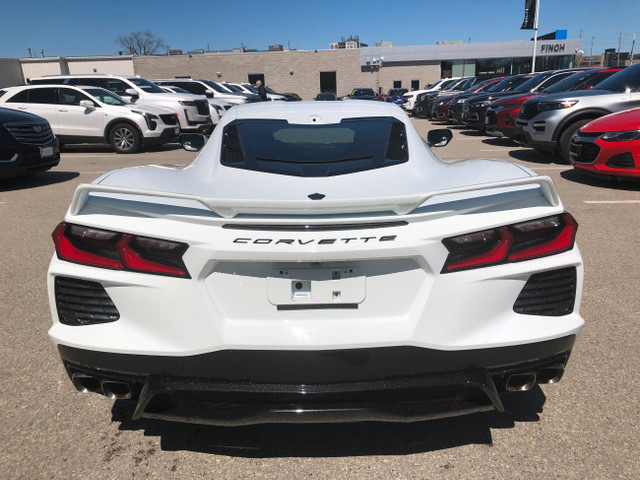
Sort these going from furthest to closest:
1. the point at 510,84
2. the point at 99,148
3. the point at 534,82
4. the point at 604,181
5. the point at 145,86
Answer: the point at 510,84, the point at 145,86, the point at 99,148, the point at 534,82, the point at 604,181

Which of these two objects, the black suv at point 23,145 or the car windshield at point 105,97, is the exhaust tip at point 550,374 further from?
the car windshield at point 105,97

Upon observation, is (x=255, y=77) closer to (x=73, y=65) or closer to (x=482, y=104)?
(x=73, y=65)

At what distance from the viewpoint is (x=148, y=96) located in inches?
607

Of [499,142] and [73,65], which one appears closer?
[499,142]

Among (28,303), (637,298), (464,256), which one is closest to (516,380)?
(464,256)

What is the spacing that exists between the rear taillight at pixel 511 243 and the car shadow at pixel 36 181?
8.95 meters

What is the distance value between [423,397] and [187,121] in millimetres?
14673

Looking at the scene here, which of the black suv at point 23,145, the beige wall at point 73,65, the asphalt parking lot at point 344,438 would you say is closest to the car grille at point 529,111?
the asphalt parking lot at point 344,438

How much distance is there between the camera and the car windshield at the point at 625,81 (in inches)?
366

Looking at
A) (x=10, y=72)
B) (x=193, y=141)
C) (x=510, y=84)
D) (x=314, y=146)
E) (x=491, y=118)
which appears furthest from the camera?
(x=10, y=72)

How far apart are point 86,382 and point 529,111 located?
34.0 ft

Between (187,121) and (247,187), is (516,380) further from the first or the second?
(187,121)

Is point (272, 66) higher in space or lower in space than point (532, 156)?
higher

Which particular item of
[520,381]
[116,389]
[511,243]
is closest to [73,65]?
[116,389]
